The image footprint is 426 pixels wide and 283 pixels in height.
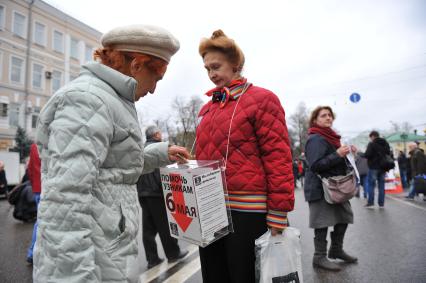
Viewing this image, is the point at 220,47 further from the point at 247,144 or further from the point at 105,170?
the point at 105,170

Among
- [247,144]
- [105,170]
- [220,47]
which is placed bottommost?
[105,170]

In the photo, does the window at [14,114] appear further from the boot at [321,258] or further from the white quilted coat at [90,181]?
the white quilted coat at [90,181]

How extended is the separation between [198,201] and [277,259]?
1.99ft

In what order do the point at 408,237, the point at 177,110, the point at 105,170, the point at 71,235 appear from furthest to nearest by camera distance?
1. the point at 177,110
2. the point at 408,237
3. the point at 105,170
4. the point at 71,235

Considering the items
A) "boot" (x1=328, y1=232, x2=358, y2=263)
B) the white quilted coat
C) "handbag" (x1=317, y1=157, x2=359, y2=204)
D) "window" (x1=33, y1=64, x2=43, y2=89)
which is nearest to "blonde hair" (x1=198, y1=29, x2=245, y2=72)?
the white quilted coat

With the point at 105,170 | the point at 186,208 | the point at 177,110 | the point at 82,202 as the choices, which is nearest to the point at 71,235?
the point at 82,202

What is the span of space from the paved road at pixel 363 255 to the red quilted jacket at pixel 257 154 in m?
1.87

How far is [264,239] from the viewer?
1733mm

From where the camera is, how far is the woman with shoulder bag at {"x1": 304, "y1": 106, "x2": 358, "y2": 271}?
3439mm

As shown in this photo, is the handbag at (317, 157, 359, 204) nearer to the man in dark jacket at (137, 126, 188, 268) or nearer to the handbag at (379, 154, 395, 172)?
Result: the man in dark jacket at (137, 126, 188, 268)

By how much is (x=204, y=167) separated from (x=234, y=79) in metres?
0.76

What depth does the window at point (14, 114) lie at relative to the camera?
23.6 metres

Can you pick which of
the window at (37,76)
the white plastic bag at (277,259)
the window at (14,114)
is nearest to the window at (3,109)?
the window at (14,114)

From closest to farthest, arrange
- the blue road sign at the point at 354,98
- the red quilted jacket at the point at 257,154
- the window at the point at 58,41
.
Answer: the red quilted jacket at the point at 257,154 < the blue road sign at the point at 354,98 < the window at the point at 58,41
